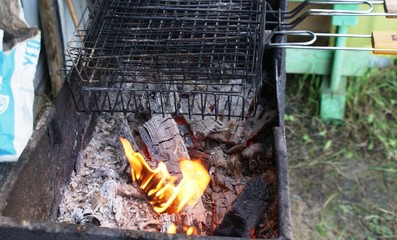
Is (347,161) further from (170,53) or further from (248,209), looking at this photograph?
(170,53)

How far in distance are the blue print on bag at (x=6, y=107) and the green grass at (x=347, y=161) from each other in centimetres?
153

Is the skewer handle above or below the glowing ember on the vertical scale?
above

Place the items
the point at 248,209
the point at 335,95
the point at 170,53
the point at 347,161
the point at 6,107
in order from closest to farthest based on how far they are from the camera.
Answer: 1. the point at 248,209
2. the point at 170,53
3. the point at 6,107
4. the point at 347,161
5. the point at 335,95

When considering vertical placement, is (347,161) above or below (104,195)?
above

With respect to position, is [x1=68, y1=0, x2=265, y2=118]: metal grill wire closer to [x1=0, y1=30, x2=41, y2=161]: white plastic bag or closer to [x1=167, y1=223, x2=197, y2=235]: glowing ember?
[x1=0, y1=30, x2=41, y2=161]: white plastic bag

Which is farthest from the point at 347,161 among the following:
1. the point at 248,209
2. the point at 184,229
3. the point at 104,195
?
the point at 104,195

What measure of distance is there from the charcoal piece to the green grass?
1.01 meters

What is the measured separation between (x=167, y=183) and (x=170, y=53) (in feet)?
1.55

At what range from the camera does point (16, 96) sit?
7.38 feet

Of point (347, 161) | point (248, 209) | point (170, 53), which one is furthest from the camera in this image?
point (347, 161)

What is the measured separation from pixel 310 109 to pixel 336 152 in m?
0.39

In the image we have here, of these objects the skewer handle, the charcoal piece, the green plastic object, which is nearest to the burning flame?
the charcoal piece

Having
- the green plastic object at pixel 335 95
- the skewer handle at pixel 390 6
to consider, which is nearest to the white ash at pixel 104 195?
the skewer handle at pixel 390 6

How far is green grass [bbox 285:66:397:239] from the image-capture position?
2990mm
